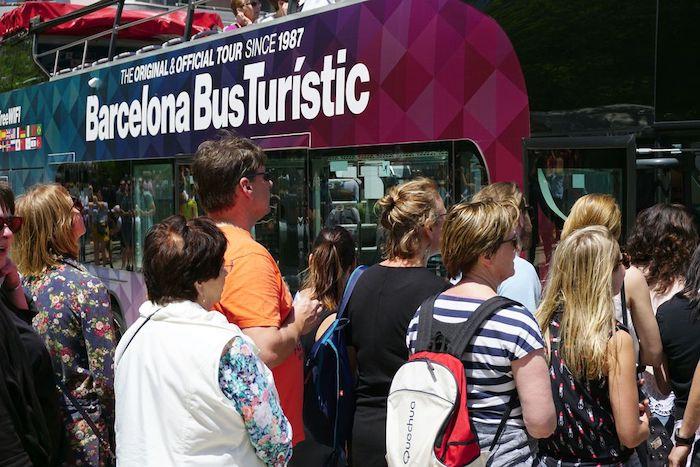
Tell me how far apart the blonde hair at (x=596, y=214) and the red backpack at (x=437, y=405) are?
137 cm

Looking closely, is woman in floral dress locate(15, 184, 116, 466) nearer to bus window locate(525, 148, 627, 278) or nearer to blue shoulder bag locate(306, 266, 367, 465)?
blue shoulder bag locate(306, 266, 367, 465)

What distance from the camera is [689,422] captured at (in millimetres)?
3668

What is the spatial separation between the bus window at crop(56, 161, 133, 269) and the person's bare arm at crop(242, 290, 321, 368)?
6.66 m

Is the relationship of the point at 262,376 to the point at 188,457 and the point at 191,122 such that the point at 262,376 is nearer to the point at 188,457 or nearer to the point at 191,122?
the point at 188,457

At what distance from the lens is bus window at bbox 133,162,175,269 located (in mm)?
Answer: 9047

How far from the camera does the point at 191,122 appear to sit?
8.48 m

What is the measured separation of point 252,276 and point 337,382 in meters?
0.72

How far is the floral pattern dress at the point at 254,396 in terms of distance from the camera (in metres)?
2.65

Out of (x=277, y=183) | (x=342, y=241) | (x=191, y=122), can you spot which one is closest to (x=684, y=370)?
(x=342, y=241)

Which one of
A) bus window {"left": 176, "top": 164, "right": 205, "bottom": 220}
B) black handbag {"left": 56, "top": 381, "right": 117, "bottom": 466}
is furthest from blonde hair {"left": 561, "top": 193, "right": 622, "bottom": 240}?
bus window {"left": 176, "top": 164, "right": 205, "bottom": 220}

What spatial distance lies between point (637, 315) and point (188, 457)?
220 centimetres

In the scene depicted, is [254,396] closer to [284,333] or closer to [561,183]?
[284,333]

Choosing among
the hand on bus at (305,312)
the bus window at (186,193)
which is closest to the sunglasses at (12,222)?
the hand on bus at (305,312)

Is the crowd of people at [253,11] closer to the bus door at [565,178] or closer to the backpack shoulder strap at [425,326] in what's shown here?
the bus door at [565,178]
